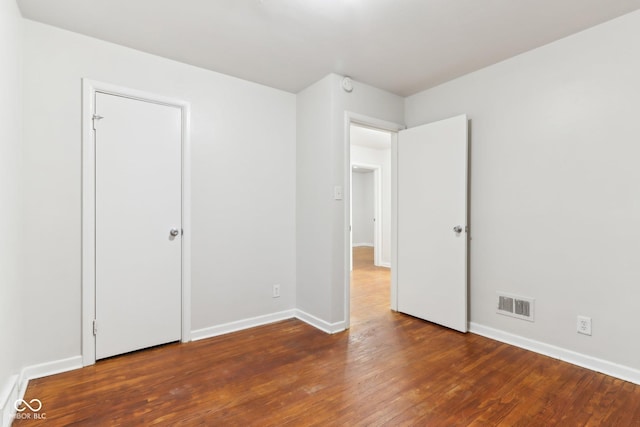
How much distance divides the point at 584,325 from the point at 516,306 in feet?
1.51

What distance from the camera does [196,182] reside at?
282 centimetres

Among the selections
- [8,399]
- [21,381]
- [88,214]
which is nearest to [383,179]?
[88,214]

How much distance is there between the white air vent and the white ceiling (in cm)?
206

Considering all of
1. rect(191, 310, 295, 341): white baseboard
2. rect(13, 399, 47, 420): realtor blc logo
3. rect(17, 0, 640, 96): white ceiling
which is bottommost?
rect(13, 399, 47, 420): realtor blc logo

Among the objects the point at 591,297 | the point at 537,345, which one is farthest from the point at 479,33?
the point at 537,345

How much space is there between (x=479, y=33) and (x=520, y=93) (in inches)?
27.1

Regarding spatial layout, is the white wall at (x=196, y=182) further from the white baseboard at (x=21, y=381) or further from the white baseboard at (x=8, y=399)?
the white baseboard at (x=8, y=399)

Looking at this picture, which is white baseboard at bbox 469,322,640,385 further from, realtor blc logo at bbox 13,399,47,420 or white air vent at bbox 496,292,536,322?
realtor blc logo at bbox 13,399,47,420

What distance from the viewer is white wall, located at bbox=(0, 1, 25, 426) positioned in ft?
5.41

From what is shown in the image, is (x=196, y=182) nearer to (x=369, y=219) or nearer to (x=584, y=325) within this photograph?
(x=584, y=325)

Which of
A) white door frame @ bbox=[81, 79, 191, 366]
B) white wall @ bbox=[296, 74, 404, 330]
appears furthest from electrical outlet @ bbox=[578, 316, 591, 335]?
white door frame @ bbox=[81, 79, 191, 366]

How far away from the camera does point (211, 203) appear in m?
2.91

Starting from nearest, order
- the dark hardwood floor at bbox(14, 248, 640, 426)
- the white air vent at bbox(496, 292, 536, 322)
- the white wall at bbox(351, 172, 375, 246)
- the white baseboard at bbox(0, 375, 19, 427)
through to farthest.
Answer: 1. the white baseboard at bbox(0, 375, 19, 427)
2. the dark hardwood floor at bbox(14, 248, 640, 426)
3. the white air vent at bbox(496, 292, 536, 322)
4. the white wall at bbox(351, 172, 375, 246)

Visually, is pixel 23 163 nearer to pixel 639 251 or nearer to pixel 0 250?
pixel 0 250
